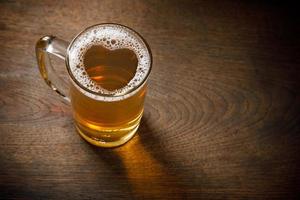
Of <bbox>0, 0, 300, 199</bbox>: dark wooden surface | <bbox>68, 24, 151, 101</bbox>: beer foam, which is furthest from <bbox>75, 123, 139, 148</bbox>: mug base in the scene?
<bbox>68, 24, 151, 101</bbox>: beer foam

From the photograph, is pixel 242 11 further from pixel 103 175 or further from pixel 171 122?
pixel 103 175

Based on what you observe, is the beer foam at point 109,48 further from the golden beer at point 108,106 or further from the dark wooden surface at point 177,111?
the dark wooden surface at point 177,111

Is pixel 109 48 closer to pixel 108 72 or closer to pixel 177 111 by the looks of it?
pixel 108 72

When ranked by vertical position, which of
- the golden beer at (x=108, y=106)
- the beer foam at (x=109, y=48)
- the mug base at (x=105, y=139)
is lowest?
the mug base at (x=105, y=139)


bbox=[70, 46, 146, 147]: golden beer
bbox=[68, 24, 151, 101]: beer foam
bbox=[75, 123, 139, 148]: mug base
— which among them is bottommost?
bbox=[75, 123, 139, 148]: mug base

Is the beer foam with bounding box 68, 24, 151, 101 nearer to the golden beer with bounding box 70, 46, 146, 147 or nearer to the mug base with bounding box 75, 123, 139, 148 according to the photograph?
the golden beer with bounding box 70, 46, 146, 147

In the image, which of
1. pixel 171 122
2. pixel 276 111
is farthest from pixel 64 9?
pixel 276 111

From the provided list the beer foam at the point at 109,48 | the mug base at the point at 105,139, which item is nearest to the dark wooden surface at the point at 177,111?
the mug base at the point at 105,139

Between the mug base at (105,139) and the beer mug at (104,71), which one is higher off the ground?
the beer mug at (104,71)
